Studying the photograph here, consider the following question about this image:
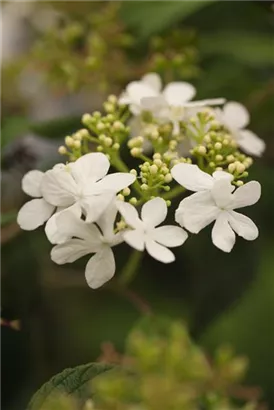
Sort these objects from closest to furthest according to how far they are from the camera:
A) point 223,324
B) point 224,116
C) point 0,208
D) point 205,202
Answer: point 205,202
point 224,116
point 0,208
point 223,324

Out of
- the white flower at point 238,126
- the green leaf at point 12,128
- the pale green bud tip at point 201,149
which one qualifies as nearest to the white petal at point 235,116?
the white flower at point 238,126

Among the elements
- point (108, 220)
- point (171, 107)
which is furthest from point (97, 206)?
point (171, 107)

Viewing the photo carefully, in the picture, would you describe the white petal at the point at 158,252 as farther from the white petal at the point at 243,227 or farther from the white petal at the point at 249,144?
the white petal at the point at 249,144

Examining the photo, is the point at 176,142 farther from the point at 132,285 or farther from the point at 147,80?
the point at 132,285

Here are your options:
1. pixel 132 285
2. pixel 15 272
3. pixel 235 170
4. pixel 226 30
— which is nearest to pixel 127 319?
pixel 132 285

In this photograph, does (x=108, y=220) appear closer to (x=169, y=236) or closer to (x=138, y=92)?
(x=169, y=236)

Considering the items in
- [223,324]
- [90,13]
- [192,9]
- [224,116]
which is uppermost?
[90,13]
